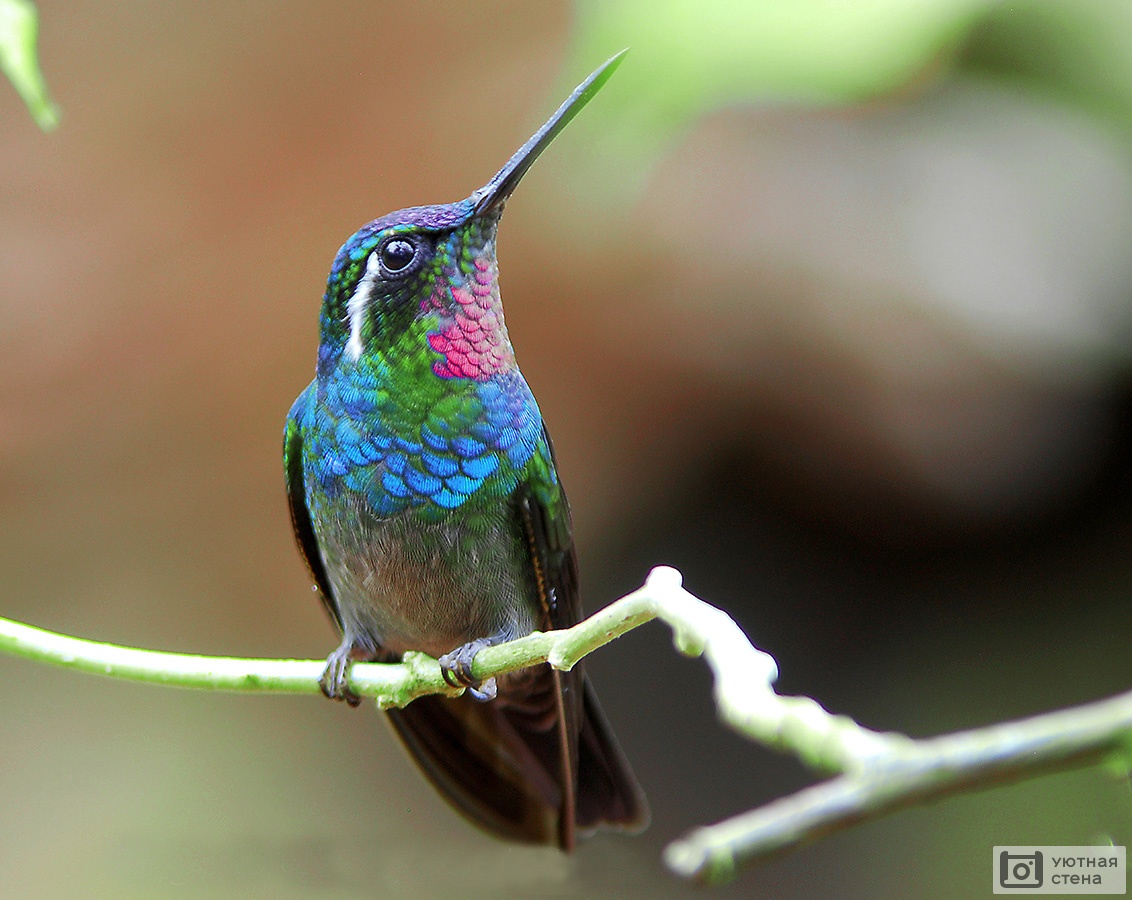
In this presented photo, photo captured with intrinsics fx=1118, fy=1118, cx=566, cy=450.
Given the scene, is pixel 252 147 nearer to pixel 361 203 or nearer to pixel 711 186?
pixel 361 203

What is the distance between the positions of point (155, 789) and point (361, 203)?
220 centimetres

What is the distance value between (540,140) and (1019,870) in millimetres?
1169

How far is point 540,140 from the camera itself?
50.3 inches

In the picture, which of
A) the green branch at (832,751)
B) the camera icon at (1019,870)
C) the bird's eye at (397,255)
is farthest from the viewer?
the bird's eye at (397,255)

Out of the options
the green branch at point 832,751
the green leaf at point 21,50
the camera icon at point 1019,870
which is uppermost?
the green leaf at point 21,50

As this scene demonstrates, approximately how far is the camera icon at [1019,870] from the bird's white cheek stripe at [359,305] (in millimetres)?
1176

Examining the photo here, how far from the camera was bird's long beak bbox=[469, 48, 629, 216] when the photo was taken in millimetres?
1185

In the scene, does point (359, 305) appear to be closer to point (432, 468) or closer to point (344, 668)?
point (432, 468)

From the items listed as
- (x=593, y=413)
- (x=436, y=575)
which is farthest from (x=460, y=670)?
(x=593, y=413)

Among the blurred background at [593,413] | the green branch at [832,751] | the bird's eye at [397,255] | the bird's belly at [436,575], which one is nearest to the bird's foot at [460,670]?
the bird's belly at [436,575]

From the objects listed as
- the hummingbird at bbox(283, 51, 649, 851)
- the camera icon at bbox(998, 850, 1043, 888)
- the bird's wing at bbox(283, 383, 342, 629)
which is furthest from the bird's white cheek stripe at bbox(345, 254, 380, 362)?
the camera icon at bbox(998, 850, 1043, 888)

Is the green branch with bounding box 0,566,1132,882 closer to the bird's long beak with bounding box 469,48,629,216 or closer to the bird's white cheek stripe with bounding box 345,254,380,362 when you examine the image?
the bird's long beak with bounding box 469,48,629,216

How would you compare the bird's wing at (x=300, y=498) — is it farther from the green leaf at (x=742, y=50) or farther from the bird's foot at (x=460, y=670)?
the green leaf at (x=742, y=50)

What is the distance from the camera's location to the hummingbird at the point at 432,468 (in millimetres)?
1591
